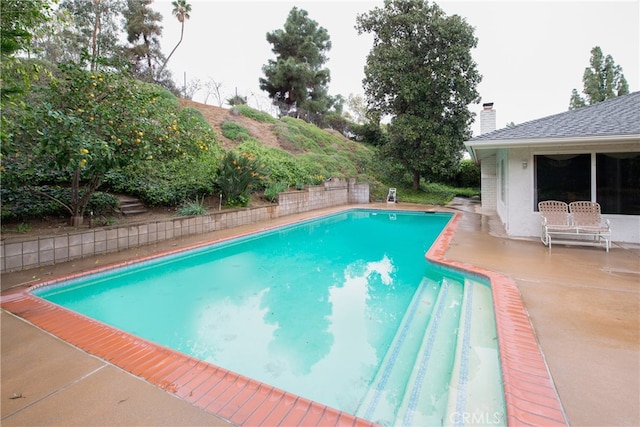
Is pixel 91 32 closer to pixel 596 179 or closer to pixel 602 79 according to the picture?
pixel 596 179

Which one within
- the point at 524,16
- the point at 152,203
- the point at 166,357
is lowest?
the point at 166,357

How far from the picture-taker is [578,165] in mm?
6453

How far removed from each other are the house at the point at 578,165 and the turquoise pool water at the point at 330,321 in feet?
8.53

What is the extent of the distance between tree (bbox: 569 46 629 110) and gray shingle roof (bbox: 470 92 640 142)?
21.3 meters

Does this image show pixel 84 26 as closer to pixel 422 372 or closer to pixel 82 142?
pixel 82 142

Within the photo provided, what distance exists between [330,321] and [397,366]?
111cm

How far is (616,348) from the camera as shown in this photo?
99.5 inches

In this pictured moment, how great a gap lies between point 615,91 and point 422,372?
104 ft

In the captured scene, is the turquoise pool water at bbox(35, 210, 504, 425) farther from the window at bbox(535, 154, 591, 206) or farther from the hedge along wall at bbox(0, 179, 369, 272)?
the window at bbox(535, 154, 591, 206)

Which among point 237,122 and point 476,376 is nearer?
point 476,376

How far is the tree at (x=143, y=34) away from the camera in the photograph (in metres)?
21.2

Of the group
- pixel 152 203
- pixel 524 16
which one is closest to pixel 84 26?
pixel 152 203

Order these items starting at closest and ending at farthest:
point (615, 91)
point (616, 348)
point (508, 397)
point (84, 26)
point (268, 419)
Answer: point (268, 419)
point (508, 397)
point (616, 348)
point (84, 26)
point (615, 91)

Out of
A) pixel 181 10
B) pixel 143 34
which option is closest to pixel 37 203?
pixel 143 34
